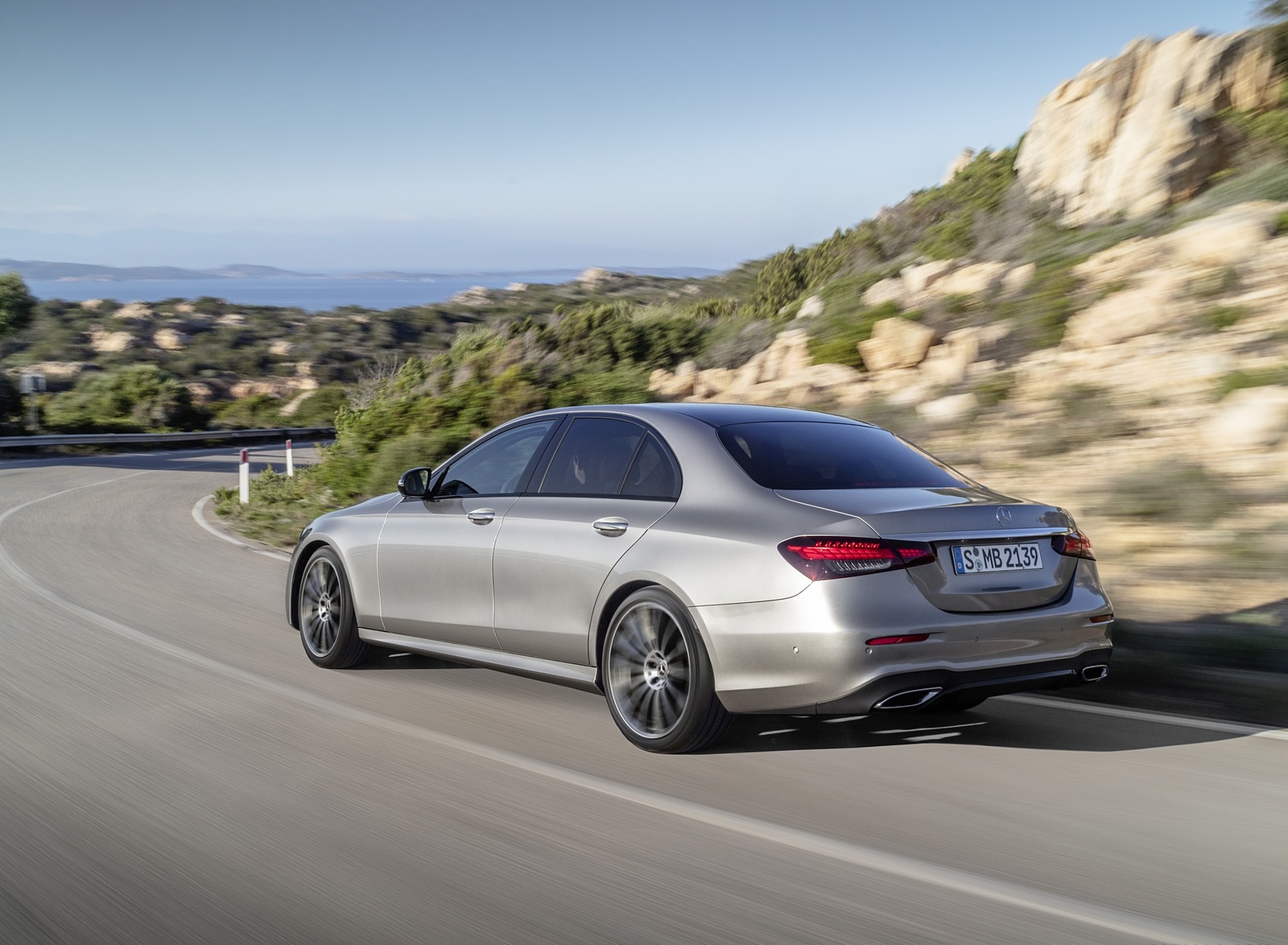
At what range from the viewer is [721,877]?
4023 millimetres

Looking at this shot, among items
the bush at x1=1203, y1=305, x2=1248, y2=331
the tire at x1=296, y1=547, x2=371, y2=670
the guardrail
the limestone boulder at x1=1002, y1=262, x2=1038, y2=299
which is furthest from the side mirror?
the guardrail

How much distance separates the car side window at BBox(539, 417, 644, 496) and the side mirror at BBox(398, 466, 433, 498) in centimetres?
95

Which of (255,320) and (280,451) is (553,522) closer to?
(280,451)

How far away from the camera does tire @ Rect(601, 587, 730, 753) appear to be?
5270 millimetres

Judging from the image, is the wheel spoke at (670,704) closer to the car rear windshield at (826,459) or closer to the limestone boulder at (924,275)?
the car rear windshield at (826,459)

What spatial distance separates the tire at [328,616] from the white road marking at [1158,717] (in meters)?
3.64

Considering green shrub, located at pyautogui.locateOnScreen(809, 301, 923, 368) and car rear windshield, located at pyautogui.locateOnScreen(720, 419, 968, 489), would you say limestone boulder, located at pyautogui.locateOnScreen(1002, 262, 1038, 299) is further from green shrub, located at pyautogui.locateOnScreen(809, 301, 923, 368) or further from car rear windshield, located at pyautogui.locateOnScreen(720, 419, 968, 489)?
car rear windshield, located at pyautogui.locateOnScreen(720, 419, 968, 489)

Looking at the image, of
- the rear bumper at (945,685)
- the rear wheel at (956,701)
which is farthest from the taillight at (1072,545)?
the rear wheel at (956,701)

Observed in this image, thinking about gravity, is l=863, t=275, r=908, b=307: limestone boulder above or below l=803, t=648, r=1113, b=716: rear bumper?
above

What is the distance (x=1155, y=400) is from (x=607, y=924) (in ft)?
36.0

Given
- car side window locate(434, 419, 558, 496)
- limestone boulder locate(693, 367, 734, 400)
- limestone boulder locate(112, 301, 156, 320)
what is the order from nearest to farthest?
1. car side window locate(434, 419, 558, 496)
2. limestone boulder locate(693, 367, 734, 400)
3. limestone boulder locate(112, 301, 156, 320)

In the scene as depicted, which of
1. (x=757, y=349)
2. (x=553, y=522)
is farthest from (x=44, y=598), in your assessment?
(x=757, y=349)

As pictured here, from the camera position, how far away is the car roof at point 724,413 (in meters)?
6.01

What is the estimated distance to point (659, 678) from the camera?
548cm
